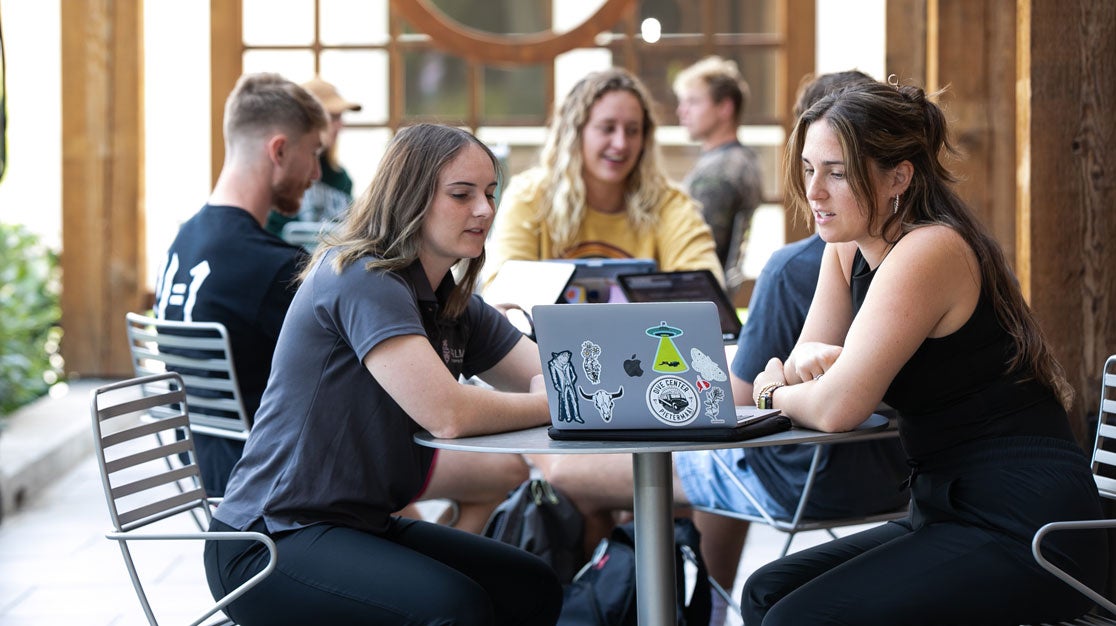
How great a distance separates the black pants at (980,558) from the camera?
1.98 m

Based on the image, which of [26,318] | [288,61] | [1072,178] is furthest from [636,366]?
[26,318]

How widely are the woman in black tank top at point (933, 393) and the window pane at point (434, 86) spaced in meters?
4.26

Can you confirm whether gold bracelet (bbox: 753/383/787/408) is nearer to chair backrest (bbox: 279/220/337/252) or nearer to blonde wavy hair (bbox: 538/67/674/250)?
blonde wavy hair (bbox: 538/67/674/250)

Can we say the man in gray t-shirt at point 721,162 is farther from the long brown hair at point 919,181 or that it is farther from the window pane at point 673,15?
the long brown hair at point 919,181

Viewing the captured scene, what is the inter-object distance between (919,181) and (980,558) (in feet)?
1.99

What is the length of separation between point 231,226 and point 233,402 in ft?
1.41

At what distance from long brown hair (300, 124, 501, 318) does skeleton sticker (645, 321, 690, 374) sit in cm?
53

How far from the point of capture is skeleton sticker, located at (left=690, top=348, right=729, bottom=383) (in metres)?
1.90

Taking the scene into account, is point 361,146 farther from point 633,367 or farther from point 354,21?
point 633,367

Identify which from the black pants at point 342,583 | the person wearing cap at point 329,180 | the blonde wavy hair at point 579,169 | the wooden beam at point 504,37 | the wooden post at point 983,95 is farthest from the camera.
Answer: the wooden beam at point 504,37

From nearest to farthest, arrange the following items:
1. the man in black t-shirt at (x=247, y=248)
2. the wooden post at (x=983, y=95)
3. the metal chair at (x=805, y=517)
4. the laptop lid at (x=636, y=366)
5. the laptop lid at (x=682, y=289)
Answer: the laptop lid at (x=636, y=366), the metal chair at (x=805, y=517), the man in black t-shirt at (x=247, y=248), the laptop lid at (x=682, y=289), the wooden post at (x=983, y=95)

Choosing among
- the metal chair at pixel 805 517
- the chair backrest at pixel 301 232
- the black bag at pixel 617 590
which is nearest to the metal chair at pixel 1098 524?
the metal chair at pixel 805 517

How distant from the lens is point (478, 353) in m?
2.52

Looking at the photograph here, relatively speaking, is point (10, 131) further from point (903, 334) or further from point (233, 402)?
point (903, 334)
